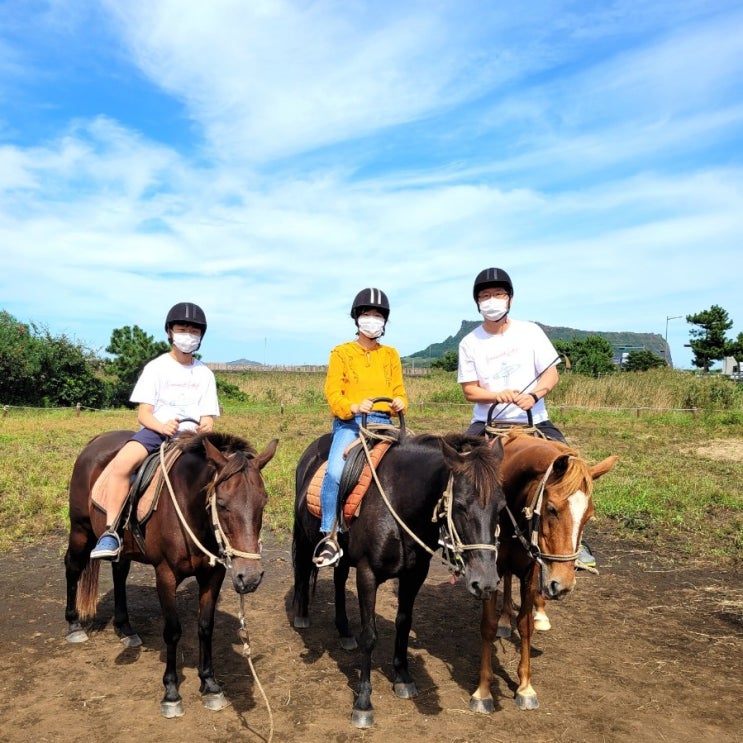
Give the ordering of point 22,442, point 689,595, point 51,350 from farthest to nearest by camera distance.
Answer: point 51,350, point 22,442, point 689,595

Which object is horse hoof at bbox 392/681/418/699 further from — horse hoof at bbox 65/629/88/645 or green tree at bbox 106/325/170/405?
green tree at bbox 106/325/170/405

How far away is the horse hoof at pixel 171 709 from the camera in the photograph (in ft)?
12.9

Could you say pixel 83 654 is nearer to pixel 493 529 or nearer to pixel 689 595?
pixel 493 529

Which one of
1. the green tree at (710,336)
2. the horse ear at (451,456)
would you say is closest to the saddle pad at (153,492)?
the horse ear at (451,456)

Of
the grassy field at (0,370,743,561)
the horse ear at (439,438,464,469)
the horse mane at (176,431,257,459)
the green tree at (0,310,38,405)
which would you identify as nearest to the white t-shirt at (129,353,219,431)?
the horse mane at (176,431,257,459)

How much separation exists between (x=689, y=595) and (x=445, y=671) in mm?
3159

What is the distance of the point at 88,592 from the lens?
202 inches

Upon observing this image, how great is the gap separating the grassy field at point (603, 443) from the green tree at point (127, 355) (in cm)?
405

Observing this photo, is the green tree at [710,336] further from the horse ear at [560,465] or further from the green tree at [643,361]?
the horse ear at [560,465]

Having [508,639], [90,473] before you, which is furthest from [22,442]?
[508,639]

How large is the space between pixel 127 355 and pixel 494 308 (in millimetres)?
26256

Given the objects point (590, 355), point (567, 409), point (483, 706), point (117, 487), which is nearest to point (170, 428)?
point (117, 487)

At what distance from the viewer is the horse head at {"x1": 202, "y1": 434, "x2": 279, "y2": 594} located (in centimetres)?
359

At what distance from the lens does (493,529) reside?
134 inches
